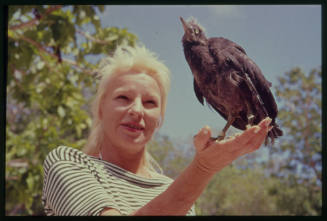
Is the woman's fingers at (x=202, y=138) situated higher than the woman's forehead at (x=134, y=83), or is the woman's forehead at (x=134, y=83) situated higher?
the woman's forehead at (x=134, y=83)

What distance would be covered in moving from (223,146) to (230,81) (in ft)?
0.63

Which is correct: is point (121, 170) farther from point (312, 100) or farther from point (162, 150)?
point (312, 100)

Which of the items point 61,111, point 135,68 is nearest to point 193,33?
point 135,68

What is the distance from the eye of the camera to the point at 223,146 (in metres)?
0.85

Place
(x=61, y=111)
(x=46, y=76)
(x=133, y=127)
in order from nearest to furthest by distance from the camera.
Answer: (x=133, y=127) → (x=61, y=111) → (x=46, y=76)

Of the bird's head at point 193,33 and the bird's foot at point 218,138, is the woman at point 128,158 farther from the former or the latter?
the bird's head at point 193,33

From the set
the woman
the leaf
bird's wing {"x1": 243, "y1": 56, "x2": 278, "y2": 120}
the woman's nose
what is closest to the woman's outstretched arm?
the woman

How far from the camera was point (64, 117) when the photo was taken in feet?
11.4

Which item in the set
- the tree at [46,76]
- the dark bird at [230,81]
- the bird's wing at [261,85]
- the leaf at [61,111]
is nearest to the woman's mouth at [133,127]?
the dark bird at [230,81]

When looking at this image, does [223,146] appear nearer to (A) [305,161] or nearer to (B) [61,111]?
(B) [61,111]

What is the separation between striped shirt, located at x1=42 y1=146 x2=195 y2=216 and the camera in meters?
0.94

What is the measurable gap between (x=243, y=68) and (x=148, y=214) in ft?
1.44

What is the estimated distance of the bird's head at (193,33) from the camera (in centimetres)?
101
